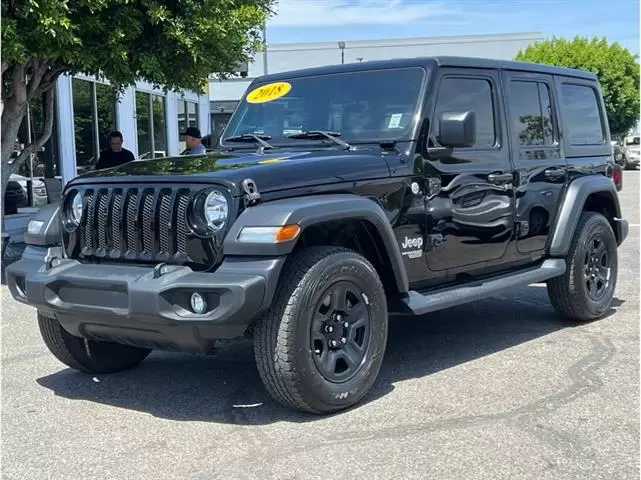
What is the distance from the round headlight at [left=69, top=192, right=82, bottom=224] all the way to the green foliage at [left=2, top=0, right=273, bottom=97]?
3573 millimetres

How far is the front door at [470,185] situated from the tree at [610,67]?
124 feet

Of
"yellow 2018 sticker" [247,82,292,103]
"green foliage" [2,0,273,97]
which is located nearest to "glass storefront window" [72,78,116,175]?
"green foliage" [2,0,273,97]

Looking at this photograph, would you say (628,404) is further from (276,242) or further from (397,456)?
(276,242)

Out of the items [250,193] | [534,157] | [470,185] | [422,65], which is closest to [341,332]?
[250,193]

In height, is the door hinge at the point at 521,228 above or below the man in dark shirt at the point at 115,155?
below

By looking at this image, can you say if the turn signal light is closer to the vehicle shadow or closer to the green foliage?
the vehicle shadow

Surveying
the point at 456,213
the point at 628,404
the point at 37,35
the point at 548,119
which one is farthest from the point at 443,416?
the point at 37,35

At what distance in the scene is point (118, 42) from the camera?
8445 millimetres

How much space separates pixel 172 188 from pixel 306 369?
115 centimetres

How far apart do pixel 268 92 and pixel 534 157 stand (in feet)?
6.58

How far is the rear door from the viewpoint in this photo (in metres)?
5.68

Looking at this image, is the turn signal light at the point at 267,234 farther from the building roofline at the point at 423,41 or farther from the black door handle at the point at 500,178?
the building roofline at the point at 423,41

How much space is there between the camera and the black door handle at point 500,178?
5348 mm

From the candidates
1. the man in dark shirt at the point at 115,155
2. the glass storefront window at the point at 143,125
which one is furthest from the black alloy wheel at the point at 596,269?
the glass storefront window at the point at 143,125
